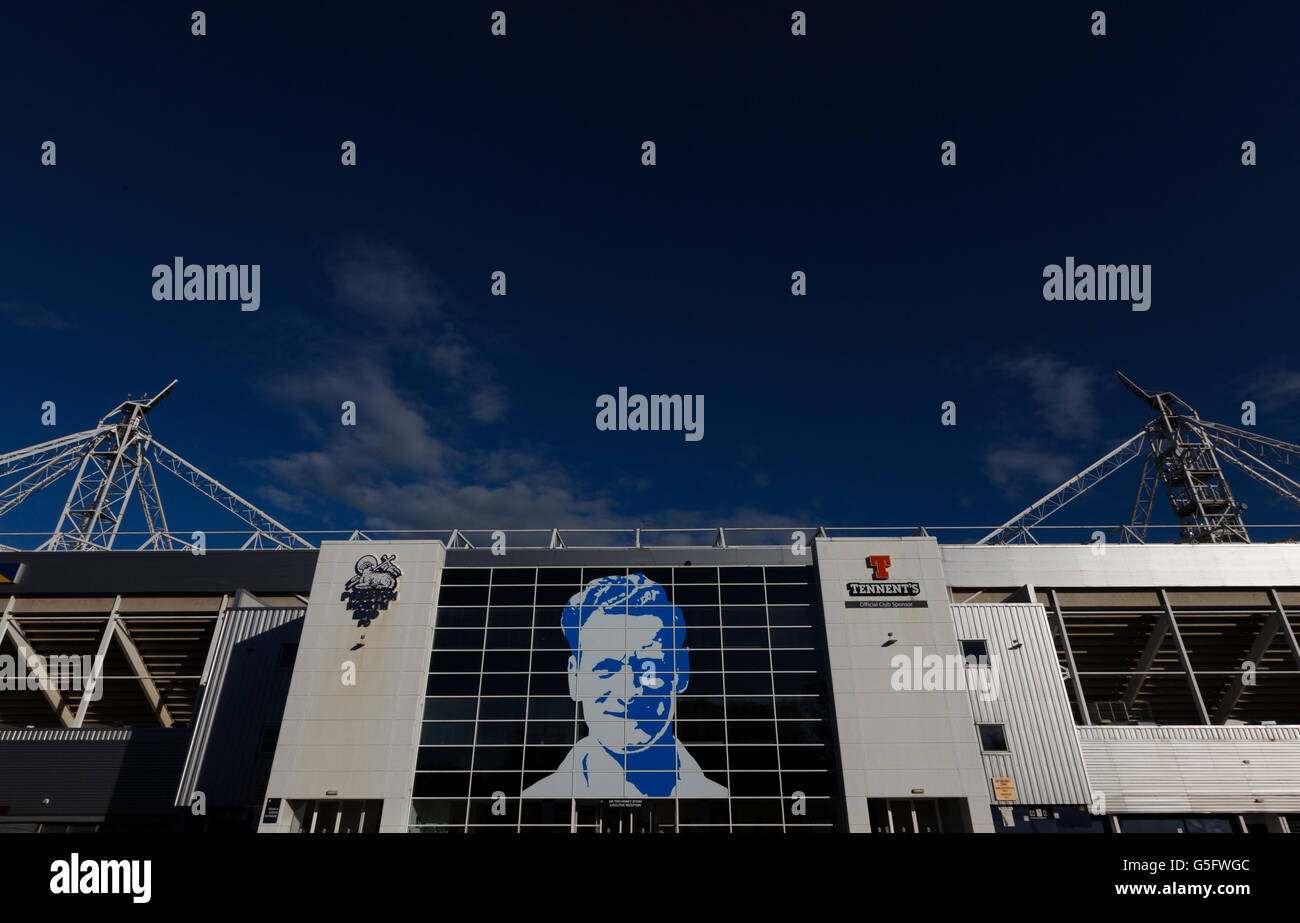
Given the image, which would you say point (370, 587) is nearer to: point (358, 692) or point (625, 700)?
point (358, 692)

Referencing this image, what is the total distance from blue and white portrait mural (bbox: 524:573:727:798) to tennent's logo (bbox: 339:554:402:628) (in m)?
9.33

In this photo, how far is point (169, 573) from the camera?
41.1 m

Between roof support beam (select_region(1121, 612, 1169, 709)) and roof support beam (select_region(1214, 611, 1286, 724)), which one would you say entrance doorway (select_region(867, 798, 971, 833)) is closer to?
roof support beam (select_region(1121, 612, 1169, 709))

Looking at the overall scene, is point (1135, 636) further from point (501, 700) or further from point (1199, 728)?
point (501, 700)

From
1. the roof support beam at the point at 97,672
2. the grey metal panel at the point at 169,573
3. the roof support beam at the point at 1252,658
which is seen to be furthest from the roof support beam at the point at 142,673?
the roof support beam at the point at 1252,658

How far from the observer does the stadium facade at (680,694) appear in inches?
1249

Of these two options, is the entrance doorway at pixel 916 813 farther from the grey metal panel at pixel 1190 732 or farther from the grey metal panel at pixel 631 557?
the grey metal panel at pixel 631 557

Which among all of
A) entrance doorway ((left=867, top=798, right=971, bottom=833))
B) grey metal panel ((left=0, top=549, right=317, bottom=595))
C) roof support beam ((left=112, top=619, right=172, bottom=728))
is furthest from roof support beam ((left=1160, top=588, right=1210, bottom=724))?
roof support beam ((left=112, top=619, right=172, bottom=728))

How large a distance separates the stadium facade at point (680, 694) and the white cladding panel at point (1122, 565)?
0.46ft

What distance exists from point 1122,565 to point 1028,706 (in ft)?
41.4

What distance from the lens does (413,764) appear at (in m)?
32.3

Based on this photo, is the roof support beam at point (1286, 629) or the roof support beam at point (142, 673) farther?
the roof support beam at point (142, 673)
